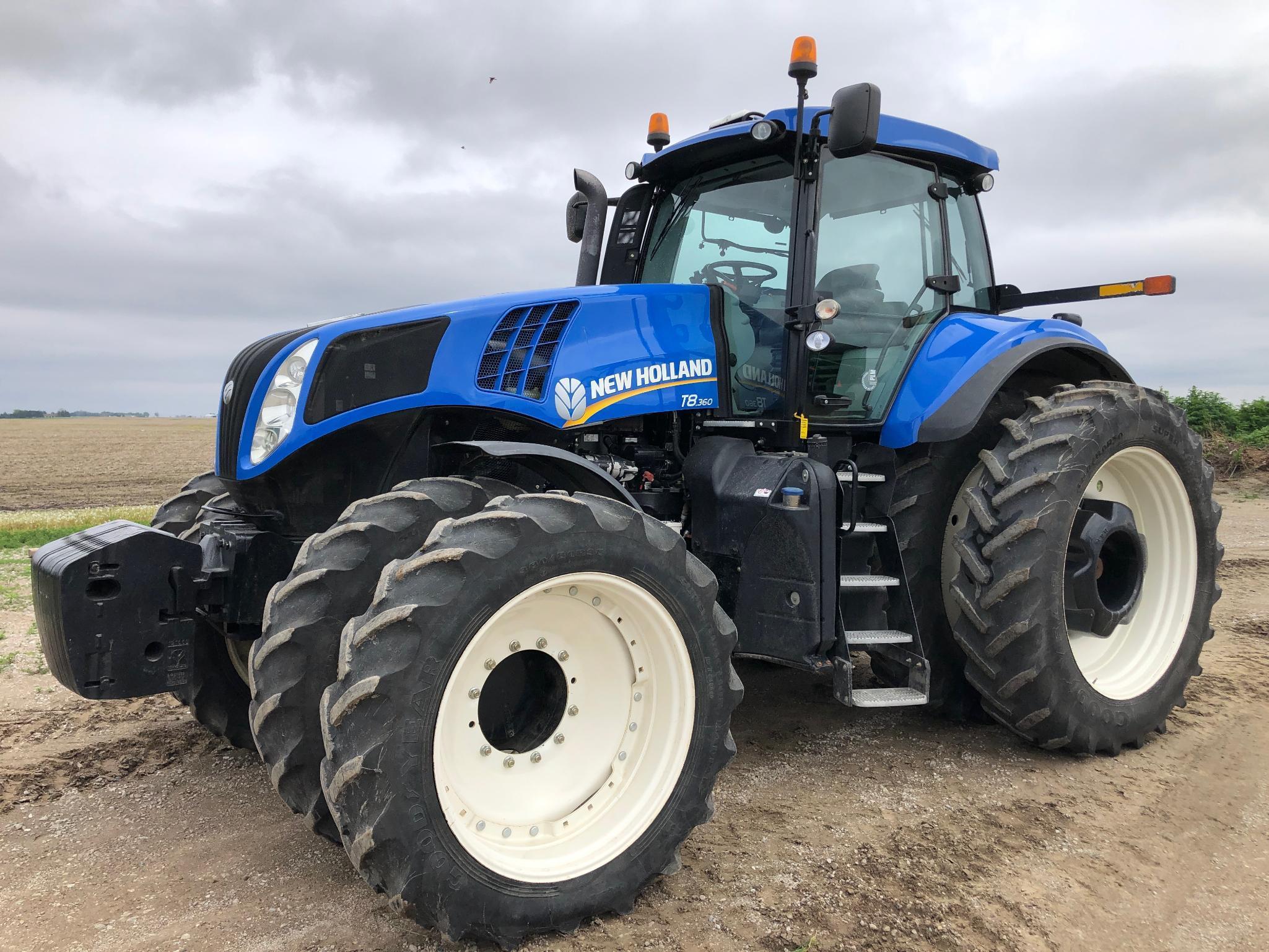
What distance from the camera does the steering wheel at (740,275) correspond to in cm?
393

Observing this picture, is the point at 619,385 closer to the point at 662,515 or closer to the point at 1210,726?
the point at 662,515

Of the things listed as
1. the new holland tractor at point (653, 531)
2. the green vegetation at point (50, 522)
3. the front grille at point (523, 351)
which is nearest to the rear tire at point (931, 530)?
the new holland tractor at point (653, 531)

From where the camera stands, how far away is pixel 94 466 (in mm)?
23844

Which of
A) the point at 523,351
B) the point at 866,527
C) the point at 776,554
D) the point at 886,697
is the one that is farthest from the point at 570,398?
the point at 886,697

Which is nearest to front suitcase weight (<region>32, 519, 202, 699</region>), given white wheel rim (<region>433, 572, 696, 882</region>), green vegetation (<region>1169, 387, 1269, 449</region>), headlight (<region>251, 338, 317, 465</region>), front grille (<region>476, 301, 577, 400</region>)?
headlight (<region>251, 338, 317, 465</region>)

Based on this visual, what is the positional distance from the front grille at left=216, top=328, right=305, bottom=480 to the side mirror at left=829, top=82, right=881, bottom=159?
2.04 meters

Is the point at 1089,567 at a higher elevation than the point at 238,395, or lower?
lower

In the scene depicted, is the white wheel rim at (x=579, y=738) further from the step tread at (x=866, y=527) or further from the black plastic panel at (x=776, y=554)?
the step tread at (x=866, y=527)

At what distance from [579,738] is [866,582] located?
4.61 feet

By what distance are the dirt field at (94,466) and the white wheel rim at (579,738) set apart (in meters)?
4.70

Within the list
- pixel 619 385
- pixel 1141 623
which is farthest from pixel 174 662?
pixel 1141 623

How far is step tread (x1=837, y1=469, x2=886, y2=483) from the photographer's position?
12.5 ft

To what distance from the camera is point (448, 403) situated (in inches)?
124

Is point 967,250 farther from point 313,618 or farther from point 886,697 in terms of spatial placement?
point 313,618
